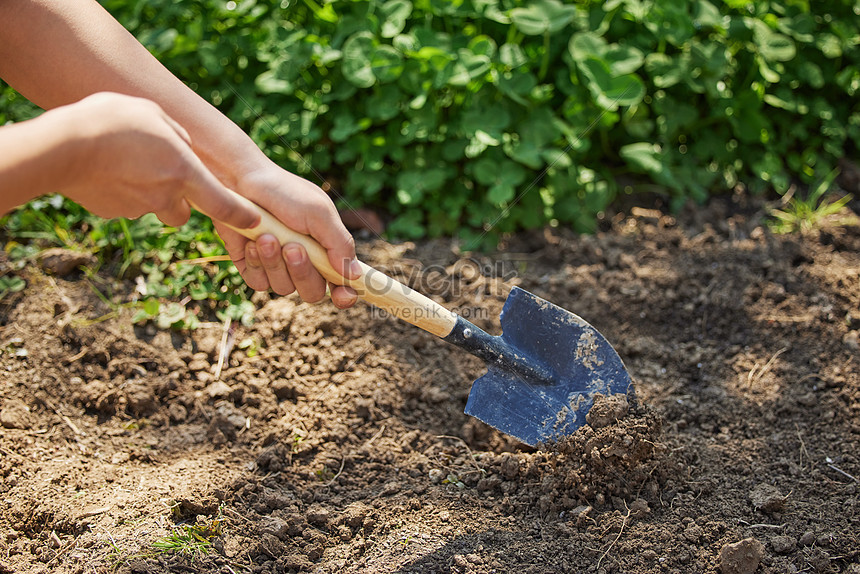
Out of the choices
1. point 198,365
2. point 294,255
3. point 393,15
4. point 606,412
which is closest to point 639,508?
point 606,412

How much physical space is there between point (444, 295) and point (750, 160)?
163cm

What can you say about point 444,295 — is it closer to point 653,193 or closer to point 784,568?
point 653,193

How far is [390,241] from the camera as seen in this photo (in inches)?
114

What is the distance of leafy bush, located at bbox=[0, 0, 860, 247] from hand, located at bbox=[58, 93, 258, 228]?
1.43m

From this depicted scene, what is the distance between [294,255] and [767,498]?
1.43 m

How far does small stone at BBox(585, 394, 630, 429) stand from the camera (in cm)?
192

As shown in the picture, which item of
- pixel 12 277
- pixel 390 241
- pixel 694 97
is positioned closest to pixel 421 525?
pixel 390 241

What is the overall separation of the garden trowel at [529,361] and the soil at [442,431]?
0.35 ft

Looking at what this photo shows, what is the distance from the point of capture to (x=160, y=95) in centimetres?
171

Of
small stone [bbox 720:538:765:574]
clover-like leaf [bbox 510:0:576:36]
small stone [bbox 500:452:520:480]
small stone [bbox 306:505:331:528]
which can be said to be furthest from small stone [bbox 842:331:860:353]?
small stone [bbox 306:505:331:528]

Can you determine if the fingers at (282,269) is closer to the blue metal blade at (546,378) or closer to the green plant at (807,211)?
the blue metal blade at (546,378)

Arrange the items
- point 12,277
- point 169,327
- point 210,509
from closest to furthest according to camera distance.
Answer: point 210,509
point 169,327
point 12,277

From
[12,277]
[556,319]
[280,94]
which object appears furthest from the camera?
[280,94]

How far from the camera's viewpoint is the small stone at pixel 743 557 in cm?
165
